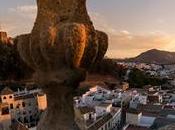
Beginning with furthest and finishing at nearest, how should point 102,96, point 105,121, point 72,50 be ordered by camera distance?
point 102,96, point 105,121, point 72,50

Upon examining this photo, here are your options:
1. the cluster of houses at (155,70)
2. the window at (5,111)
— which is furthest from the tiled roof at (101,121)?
the cluster of houses at (155,70)

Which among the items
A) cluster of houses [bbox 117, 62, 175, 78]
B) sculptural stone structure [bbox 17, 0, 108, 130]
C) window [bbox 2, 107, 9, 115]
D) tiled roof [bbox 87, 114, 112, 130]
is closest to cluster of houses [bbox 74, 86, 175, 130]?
tiled roof [bbox 87, 114, 112, 130]

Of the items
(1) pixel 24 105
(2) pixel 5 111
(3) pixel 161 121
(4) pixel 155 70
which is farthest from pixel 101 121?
(4) pixel 155 70

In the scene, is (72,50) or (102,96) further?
(102,96)

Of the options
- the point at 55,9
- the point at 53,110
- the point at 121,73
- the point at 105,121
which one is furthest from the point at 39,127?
the point at 121,73

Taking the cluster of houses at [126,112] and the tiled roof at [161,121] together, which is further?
the cluster of houses at [126,112]

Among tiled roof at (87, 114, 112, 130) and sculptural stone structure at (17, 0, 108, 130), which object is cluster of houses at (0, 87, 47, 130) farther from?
sculptural stone structure at (17, 0, 108, 130)

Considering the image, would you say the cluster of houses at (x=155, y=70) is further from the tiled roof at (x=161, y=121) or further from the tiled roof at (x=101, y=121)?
the tiled roof at (x=161, y=121)

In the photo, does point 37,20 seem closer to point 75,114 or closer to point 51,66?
point 51,66
